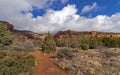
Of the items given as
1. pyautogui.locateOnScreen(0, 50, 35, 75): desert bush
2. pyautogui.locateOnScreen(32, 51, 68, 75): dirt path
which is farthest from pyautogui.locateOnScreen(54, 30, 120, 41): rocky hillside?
pyautogui.locateOnScreen(0, 50, 35, 75): desert bush

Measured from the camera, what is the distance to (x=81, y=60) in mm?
28109

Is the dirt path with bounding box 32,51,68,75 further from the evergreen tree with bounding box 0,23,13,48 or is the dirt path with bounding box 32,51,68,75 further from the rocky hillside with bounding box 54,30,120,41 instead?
Answer: the rocky hillside with bounding box 54,30,120,41

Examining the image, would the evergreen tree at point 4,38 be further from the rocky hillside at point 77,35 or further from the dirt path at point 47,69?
the rocky hillside at point 77,35

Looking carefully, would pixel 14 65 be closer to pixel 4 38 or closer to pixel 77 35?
pixel 4 38

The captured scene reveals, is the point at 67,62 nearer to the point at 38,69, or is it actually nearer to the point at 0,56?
the point at 38,69

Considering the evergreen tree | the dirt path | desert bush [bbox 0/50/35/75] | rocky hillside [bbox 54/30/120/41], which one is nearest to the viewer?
desert bush [bbox 0/50/35/75]

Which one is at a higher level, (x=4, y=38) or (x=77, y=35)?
(x=77, y=35)

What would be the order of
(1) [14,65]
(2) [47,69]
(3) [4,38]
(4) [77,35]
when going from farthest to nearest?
(4) [77,35]
(3) [4,38]
(2) [47,69]
(1) [14,65]

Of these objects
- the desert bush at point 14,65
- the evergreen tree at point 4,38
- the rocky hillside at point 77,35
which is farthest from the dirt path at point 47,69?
the rocky hillside at point 77,35

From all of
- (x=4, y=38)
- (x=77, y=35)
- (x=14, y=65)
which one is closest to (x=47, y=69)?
(x=14, y=65)

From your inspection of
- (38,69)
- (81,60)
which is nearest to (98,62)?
(81,60)

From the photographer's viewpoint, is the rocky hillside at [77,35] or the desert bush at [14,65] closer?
the desert bush at [14,65]

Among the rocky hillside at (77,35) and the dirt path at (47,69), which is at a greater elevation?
the rocky hillside at (77,35)

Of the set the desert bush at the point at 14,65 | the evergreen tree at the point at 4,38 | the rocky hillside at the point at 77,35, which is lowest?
the desert bush at the point at 14,65
